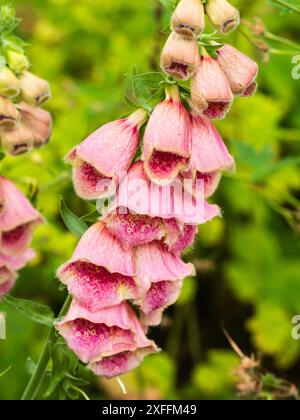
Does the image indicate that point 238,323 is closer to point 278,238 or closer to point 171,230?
point 278,238

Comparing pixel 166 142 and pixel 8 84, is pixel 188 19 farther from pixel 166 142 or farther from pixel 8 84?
pixel 8 84

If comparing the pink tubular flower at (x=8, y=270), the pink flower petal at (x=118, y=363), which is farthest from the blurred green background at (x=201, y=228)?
the pink flower petal at (x=118, y=363)

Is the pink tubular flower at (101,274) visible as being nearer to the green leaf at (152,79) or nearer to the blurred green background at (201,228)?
the green leaf at (152,79)

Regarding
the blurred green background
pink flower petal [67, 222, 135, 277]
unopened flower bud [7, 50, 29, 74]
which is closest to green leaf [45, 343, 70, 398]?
pink flower petal [67, 222, 135, 277]

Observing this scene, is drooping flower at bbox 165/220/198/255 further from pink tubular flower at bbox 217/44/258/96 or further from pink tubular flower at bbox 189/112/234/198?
pink tubular flower at bbox 217/44/258/96

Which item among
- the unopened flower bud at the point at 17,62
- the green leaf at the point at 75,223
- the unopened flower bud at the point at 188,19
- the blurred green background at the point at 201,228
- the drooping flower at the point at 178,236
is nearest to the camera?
the unopened flower bud at the point at 188,19
